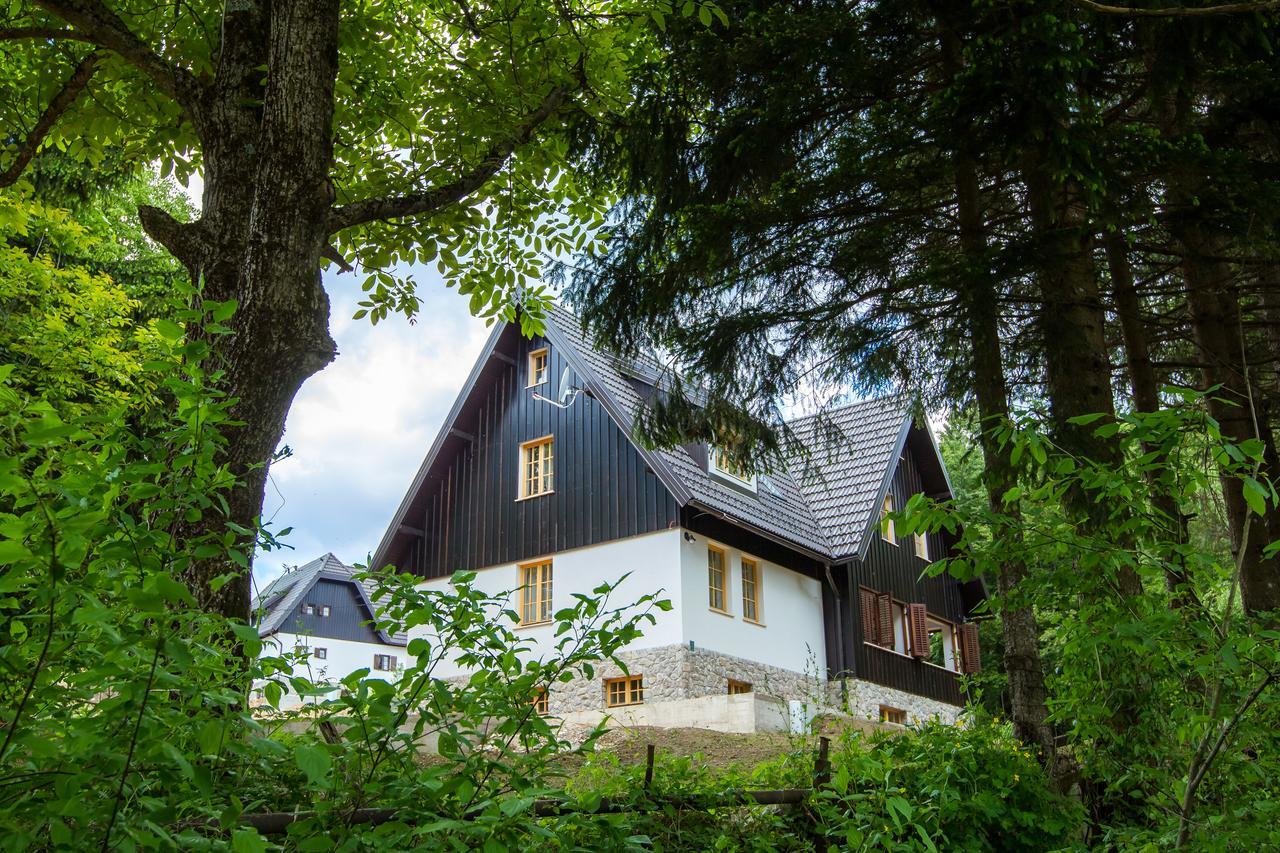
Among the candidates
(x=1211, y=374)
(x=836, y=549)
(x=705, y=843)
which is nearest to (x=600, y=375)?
(x=836, y=549)

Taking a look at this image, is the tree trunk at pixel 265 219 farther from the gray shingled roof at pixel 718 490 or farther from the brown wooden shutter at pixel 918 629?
the brown wooden shutter at pixel 918 629

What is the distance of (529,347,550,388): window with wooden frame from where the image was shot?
2022 cm

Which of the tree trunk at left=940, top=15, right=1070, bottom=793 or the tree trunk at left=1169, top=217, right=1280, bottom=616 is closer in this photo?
the tree trunk at left=940, top=15, right=1070, bottom=793

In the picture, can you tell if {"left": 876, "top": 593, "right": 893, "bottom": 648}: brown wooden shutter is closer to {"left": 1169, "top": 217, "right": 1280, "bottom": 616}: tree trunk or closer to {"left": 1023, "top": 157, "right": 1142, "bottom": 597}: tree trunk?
{"left": 1169, "top": 217, "right": 1280, "bottom": 616}: tree trunk

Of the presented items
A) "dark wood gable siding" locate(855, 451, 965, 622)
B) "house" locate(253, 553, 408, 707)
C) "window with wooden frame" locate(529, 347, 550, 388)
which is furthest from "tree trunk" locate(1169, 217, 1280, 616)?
"house" locate(253, 553, 408, 707)

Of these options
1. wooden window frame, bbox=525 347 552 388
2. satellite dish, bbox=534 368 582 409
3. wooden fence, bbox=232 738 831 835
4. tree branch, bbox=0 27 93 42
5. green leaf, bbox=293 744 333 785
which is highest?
wooden window frame, bbox=525 347 552 388

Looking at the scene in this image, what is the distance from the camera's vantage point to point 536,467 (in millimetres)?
20047

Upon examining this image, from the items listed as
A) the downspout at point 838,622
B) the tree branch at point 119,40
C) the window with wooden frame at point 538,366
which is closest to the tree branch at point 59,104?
the tree branch at point 119,40

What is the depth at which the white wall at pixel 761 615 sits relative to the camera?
56.0 feet

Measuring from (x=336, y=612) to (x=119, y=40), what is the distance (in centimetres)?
3576

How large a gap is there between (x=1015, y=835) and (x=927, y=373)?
3.60 m

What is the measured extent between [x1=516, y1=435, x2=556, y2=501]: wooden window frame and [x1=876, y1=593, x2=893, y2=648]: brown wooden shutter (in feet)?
23.4

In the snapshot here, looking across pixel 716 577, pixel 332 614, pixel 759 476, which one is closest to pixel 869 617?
pixel 716 577

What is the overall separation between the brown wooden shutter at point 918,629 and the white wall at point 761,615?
275 cm
